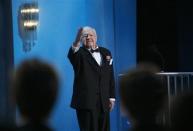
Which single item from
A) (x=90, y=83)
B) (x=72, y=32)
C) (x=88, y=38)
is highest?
(x=72, y=32)

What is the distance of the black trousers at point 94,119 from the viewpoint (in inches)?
153

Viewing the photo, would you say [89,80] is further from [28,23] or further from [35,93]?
[35,93]

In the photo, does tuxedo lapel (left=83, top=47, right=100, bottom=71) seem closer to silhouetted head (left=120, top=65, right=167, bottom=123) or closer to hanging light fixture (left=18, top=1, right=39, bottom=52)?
hanging light fixture (left=18, top=1, right=39, bottom=52)

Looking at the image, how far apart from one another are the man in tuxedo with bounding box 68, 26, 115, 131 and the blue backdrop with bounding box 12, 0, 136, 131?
4.24 ft

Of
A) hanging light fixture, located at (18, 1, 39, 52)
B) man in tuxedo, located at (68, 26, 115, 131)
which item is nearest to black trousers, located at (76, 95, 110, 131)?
man in tuxedo, located at (68, 26, 115, 131)

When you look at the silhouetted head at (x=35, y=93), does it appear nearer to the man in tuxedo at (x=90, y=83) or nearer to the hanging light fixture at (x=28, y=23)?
the man in tuxedo at (x=90, y=83)

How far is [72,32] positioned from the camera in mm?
5531

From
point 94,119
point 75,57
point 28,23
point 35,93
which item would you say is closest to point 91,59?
point 75,57

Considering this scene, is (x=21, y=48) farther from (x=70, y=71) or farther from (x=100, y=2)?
(x=100, y=2)

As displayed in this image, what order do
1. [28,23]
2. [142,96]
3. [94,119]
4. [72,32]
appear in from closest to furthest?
1. [142,96]
2. [94,119]
3. [28,23]
4. [72,32]

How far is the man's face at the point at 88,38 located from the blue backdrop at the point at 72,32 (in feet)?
4.36

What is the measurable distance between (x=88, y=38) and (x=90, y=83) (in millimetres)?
387

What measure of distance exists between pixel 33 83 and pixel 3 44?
3.95m

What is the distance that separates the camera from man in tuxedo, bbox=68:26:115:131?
12.8 ft
